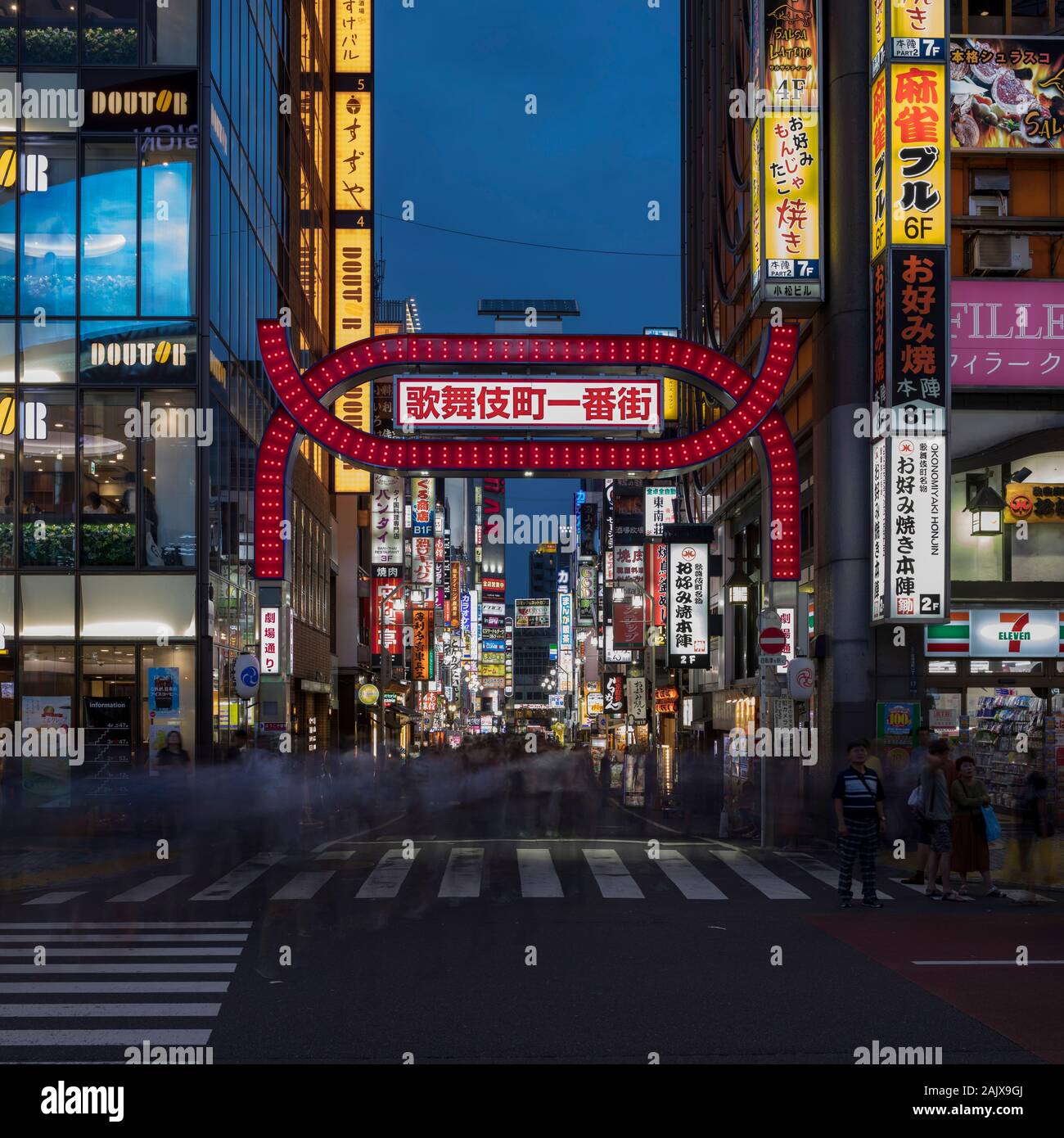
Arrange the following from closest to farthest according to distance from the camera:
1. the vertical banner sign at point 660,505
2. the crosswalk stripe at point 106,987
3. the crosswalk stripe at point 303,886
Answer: the crosswalk stripe at point 106,987 < the crosswalk stripe at point 303,886 < the vertical banner sign at point 660,505

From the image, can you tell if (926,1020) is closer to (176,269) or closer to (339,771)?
(176,269)

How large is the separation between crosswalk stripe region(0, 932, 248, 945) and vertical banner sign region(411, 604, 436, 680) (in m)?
82.1

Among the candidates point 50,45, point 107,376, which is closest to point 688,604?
point 107,376

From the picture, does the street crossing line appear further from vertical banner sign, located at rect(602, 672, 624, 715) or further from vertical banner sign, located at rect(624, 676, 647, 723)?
vertical banner sign, located at rect(602, 672, 624, 715)

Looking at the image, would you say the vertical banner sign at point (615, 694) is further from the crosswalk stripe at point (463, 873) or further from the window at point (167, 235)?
the crosswalk stripe at point (463, 873)

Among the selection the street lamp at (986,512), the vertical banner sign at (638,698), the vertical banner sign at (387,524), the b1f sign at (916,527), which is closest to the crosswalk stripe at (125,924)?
the b1f sign at (916,527)

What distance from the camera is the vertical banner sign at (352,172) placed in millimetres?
55500

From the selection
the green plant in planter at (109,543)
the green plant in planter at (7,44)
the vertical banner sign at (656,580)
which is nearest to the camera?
the green plant in planter at (109,543)

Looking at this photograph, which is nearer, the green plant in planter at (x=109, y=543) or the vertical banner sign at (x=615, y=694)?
the green plant in planter at (x=109, y=543)

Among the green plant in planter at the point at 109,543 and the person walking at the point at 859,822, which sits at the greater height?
the green plant in planter at the point at 109,543

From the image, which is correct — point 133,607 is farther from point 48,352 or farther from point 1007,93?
point 1007,93

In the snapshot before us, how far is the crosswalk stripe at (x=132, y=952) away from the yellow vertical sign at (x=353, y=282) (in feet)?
142
